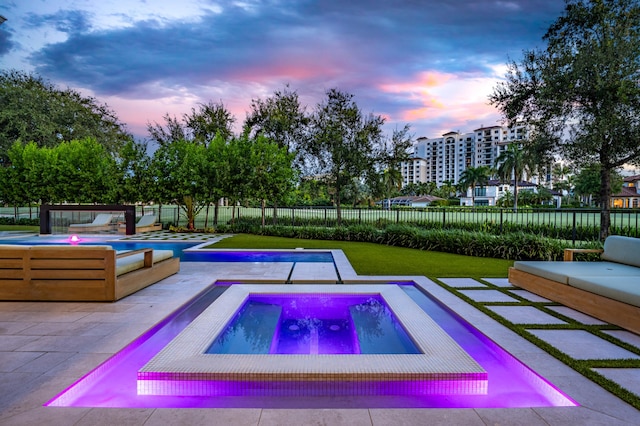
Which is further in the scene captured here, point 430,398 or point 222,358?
point 222,358

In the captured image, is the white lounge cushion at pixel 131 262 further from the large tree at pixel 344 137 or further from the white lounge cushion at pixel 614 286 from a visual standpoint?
the large tree at pixel 344 137

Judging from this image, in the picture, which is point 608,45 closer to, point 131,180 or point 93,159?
point 131,180

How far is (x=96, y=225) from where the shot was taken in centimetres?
1464

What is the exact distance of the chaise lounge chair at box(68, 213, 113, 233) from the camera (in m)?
14.3

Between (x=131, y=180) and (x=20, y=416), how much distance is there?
1528cm

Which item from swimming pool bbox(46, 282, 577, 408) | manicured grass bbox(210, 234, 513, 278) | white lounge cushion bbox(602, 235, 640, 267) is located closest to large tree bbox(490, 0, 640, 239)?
manicured grass bbox(210, 234, 513, 278)

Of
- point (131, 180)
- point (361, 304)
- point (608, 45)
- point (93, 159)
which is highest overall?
point (608, 45)

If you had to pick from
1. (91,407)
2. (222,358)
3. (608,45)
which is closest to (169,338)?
(222,358)

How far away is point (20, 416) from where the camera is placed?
1904 millimetres

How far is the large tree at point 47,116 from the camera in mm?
22266

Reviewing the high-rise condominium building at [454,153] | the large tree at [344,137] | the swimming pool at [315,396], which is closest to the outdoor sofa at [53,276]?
the swimming pool at [315,396]

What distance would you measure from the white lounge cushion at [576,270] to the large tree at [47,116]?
93.3ft

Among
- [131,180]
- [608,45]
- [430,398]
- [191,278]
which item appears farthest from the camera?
[131,180]

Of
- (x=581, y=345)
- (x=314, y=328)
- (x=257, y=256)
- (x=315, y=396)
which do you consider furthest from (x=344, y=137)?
(x=315, y=396)
